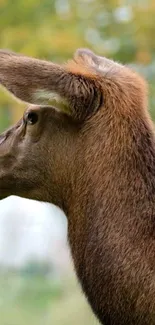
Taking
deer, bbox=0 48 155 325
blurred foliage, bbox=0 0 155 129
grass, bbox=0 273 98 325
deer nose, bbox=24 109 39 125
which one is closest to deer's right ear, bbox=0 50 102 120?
deer, bbox=0 48 155 325

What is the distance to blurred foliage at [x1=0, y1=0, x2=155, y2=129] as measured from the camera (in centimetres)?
1489

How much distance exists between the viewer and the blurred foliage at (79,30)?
14.9 m

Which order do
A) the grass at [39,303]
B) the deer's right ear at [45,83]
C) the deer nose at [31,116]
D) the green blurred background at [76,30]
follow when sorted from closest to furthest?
1. the deer's right ear at [45,83]
2. the deer nose at [31,116]
3. the grass at [39,303]
4. the green blurred background at [76,30]

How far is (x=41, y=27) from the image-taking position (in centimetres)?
1518

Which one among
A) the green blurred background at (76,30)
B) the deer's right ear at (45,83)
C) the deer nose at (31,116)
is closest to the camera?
the deer's right ear at (45,83)

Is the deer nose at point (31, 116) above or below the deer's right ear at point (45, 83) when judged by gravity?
below

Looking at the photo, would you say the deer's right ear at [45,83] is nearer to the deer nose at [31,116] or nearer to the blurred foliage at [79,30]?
the deer nose at [31,116]

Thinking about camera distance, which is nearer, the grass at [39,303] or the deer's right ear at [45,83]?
the deer's right ear at [45,83]

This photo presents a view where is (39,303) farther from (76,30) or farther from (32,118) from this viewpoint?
(32,118)

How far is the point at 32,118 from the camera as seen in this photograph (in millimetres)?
4953

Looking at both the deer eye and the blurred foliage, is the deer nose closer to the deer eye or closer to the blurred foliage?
the deer eye

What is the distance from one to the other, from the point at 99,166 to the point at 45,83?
1.64 ft

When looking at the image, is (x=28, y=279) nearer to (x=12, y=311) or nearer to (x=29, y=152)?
(x=12, y=311)

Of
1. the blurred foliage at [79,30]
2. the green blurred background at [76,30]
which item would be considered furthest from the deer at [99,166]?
the blurred foliage at [79,30]
